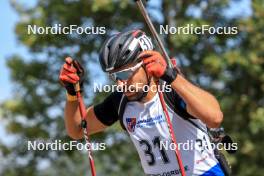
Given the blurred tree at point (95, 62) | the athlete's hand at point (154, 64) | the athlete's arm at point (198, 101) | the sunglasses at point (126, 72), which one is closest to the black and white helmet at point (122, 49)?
the sunglasses at point (126, 72)

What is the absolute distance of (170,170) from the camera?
533 centimetres

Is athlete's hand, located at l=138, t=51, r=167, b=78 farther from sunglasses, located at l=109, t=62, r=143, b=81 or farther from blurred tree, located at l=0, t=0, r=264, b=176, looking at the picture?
blurred tree, located at l=0, t=0, r=264, b=176

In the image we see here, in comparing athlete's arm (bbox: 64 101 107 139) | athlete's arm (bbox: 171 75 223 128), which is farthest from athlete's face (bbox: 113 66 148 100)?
athlete's arm (bbox: 64 101 107 139)

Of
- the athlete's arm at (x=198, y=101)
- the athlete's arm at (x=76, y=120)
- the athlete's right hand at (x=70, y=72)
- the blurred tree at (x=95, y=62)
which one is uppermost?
the blurred tree at (x=95, y=62)

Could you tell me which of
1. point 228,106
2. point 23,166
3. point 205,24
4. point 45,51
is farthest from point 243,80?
point 23,166

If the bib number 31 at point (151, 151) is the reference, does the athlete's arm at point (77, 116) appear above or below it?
above

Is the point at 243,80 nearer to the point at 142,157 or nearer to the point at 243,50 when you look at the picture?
the point at 243,50

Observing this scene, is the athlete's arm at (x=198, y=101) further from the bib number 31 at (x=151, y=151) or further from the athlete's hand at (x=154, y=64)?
the bib number 31 at (x=151, y=151)

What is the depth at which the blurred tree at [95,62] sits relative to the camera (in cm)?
1677

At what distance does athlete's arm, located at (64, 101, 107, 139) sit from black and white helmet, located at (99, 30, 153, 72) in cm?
68

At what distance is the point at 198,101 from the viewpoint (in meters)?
4.86

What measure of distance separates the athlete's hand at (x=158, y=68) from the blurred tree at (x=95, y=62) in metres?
10.7

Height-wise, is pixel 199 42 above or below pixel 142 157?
above

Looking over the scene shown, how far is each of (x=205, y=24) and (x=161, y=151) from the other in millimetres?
11035
